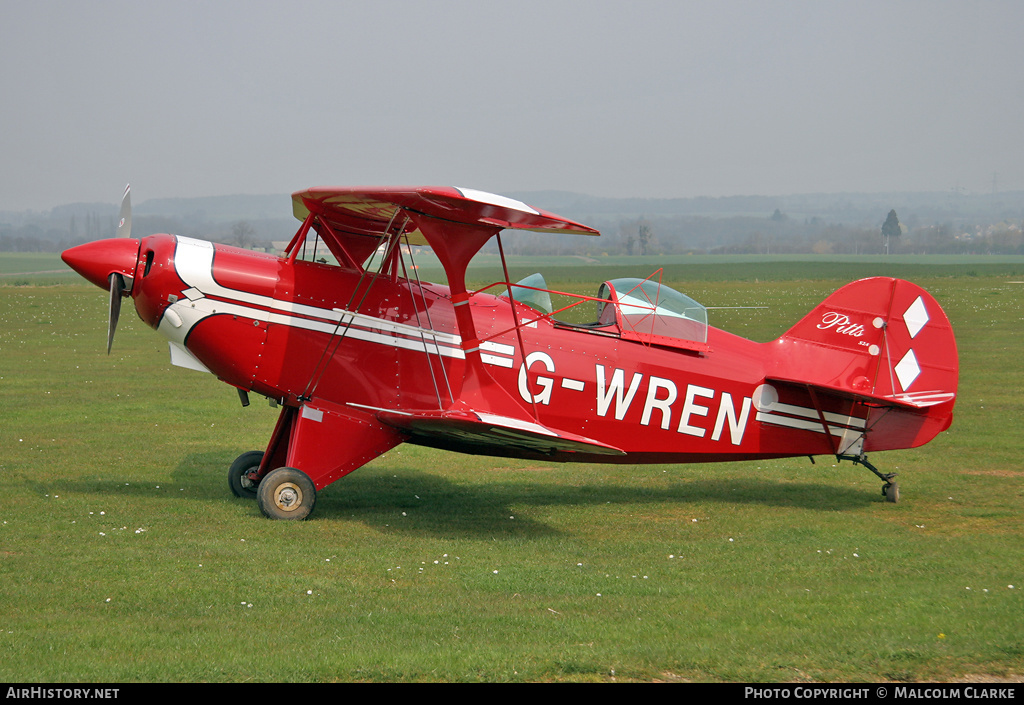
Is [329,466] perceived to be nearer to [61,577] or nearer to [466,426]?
[466,426]

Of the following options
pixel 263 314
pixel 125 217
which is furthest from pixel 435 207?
pixel 125 217

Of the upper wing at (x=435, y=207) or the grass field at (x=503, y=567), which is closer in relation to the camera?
Answer: the grass field at (x=503, y=567)

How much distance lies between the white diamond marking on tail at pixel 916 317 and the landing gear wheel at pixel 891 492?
5.75 ft

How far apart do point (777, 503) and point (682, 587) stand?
368cm

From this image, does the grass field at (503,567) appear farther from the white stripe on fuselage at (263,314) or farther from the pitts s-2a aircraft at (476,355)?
the white stripe on fuselage at (263,314)

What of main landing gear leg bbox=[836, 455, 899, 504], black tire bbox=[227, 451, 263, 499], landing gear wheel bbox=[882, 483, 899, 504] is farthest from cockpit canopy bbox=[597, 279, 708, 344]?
black tire bbox=[227, 451, 263, 499]

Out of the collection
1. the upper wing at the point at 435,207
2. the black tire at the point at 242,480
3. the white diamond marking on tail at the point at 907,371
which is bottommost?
the black tire at the point at 242,480

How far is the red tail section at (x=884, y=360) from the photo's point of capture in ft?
34.0

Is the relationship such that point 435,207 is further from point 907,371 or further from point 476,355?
point 907,371

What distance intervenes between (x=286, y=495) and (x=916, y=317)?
24.1 ft

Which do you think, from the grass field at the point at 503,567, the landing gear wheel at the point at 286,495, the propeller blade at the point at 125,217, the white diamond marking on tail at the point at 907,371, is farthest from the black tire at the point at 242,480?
the white diamond marking on tail at the point at 907,371

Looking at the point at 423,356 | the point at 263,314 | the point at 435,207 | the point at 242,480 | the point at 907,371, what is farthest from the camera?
the point at 907,371

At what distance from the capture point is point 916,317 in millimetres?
10594

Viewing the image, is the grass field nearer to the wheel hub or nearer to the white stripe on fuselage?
the wheel hub
